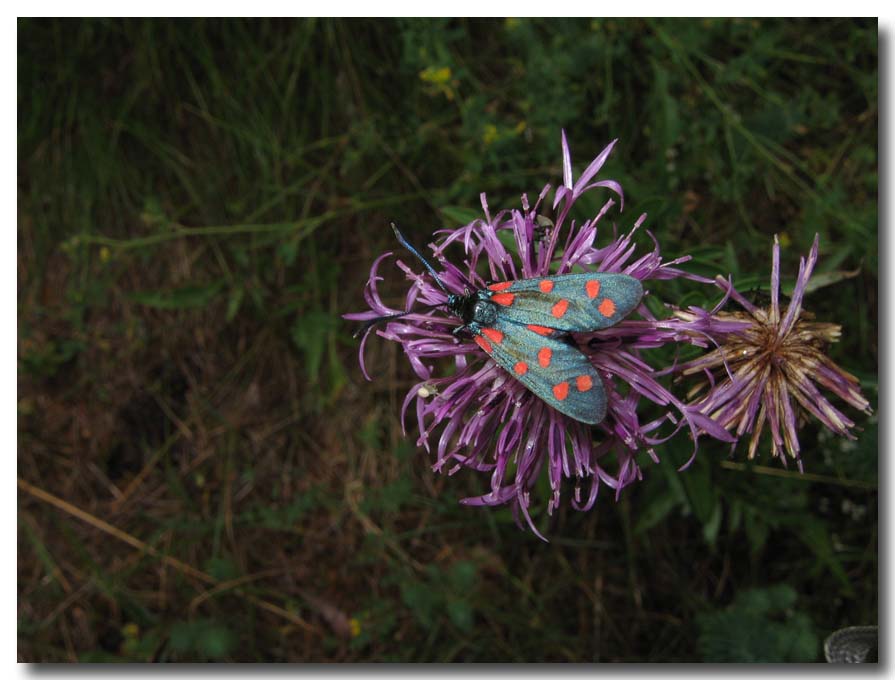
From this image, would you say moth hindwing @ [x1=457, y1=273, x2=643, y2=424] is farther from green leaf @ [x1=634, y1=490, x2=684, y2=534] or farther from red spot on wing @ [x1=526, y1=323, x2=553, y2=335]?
green leaf @ [x1=634, y1=490, x2=684, y2=534]

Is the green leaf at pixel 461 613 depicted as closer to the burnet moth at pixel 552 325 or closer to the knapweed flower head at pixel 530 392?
the knapweed flower head at pixel 530 392

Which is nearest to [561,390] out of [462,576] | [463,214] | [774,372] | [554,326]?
[554,326]

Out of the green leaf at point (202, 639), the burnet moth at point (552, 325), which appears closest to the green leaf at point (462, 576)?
the green leaf at point (202, 639)

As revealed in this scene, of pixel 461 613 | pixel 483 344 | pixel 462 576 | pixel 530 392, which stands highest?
pixel 483 344

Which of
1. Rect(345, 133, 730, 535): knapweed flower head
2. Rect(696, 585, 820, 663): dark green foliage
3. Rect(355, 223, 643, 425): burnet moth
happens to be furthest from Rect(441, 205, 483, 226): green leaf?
Rect(696, 585, 820, 663): dark green foliage

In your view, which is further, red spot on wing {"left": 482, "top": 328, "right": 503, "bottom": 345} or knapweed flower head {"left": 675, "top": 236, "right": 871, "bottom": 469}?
knapweed flower head {"left": 675, "top": 236, "right": 871, "bottom": 469}

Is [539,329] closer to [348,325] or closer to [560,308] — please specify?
[560,308]
